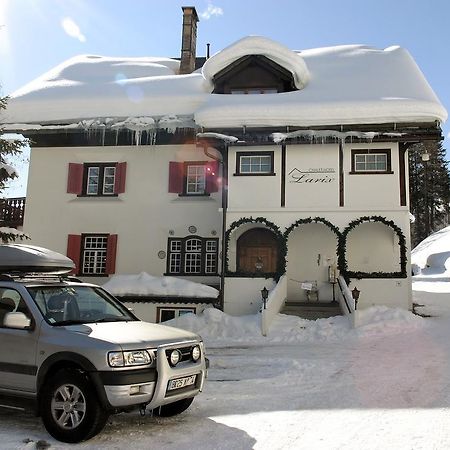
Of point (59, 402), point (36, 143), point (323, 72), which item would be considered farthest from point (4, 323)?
point (323, 72)

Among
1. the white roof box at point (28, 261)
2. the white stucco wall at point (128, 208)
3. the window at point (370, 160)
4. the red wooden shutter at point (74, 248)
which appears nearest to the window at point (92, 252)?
the red wooden shutter at point (74, 248)

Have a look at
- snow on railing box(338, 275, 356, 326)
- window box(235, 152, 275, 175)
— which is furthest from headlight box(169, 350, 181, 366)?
window box(235, 152, 275, 175)

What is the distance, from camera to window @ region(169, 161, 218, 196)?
18.7m

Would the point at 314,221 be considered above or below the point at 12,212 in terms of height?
below

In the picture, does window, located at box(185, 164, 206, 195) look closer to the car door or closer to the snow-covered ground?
the snow-covered ground

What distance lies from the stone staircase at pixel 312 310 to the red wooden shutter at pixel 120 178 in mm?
7746

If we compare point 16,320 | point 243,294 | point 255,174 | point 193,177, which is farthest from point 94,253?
point 16,320

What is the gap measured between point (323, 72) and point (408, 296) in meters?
9.87

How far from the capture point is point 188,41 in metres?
24.3

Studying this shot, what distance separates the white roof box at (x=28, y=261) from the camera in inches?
277

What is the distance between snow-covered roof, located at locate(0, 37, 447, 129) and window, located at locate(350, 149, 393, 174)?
43.5 inches

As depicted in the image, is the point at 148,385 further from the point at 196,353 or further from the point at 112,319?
the point at 112,319

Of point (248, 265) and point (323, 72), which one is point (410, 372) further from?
point (323, 72)

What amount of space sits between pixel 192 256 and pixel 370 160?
711 cm
